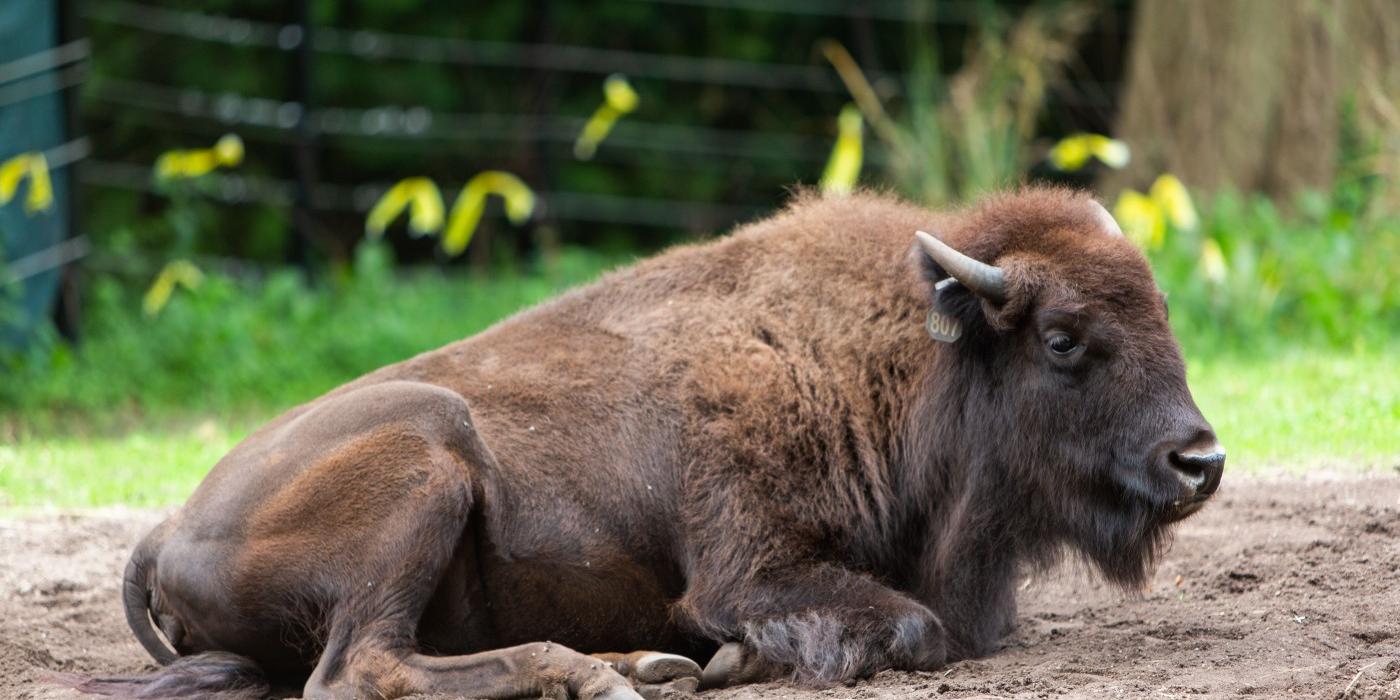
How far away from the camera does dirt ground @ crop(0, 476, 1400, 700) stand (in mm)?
4531

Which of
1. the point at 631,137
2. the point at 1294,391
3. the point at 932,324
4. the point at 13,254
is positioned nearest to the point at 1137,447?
the point at 932,324

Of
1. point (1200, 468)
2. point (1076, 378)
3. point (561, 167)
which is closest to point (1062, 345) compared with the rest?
point (1076, 378)

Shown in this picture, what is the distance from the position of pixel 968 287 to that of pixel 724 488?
950 mm

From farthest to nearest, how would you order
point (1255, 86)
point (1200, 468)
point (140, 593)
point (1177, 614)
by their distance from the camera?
point (1255, 86)
point (1177, 614)
point (140, 593)
point (1200, 468)

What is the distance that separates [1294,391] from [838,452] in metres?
3.58

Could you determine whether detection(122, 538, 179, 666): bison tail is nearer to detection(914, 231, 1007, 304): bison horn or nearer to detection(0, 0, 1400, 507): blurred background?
detection(0, 0, 1400, 507): blurred background

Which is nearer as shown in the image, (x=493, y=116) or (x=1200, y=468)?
(x=1200, y=468)

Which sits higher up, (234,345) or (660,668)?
(234,345)

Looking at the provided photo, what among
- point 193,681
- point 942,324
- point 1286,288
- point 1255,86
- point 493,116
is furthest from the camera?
point 493,116

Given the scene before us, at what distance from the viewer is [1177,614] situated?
536 cm

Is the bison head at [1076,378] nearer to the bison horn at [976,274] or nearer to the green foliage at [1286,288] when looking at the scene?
the bison horn at [976,274]

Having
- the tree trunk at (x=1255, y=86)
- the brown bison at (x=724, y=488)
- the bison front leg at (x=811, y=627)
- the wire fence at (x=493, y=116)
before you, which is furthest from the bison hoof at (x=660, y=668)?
the tree trunk at (x=1255, y=86)

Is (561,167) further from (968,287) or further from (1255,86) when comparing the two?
(968,287)

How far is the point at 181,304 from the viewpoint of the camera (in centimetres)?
1088
